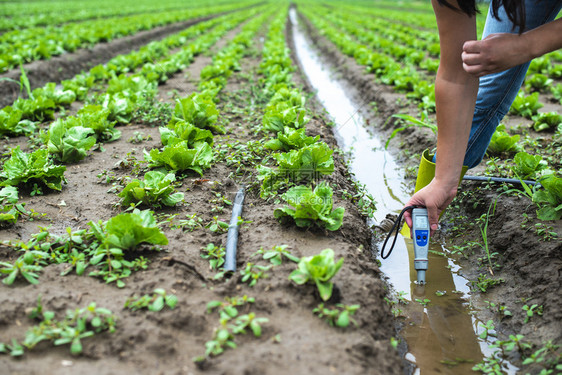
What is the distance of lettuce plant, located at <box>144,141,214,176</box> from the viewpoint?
3.29 meters

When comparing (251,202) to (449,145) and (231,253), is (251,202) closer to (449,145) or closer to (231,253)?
(231,253)

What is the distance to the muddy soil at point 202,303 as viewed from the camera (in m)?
1.73

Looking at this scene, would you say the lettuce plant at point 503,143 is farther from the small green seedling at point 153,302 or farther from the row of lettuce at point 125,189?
the small green seedling at point 153,302

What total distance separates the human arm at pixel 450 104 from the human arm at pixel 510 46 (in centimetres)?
14

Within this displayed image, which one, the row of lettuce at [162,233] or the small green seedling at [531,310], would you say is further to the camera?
the small green seedling at [531,310]

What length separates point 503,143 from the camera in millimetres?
3928

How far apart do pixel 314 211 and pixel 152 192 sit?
1.10 meters

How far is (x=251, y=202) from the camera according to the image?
316 cm

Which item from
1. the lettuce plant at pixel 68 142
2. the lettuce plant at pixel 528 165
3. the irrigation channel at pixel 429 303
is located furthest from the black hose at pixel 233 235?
the lettuce plant at pixel 528 165

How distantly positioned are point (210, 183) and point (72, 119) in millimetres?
1699

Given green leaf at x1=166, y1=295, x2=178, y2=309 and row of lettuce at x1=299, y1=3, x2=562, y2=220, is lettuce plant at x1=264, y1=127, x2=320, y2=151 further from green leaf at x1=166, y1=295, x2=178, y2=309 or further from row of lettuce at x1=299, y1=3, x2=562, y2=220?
green leaf at x1=166, y1=295, x2=178, y2=309

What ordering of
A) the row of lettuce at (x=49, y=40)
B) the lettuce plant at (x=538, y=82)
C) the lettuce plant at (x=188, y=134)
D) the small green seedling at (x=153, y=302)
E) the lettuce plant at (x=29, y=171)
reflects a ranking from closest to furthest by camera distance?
the small green seedling at (x=153, y=302) < the lettuce plant at (x=29, y=171) < the lettuce plant at (x=188, y=134) < the lettuce plant at (x=538, y=82) < the row of lettuce at (x=49, y=40)

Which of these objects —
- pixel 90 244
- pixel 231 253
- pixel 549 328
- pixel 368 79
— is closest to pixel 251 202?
pixel 231 253

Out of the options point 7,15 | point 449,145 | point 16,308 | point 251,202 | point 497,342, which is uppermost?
point 7,15
